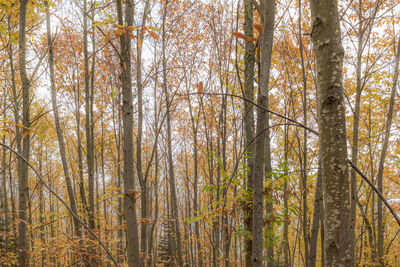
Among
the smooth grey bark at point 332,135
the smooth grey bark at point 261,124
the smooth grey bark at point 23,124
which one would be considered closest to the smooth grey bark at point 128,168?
the smooth grey bark at point 261,124

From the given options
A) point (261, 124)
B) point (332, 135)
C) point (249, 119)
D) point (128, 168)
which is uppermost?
point (249, 119)

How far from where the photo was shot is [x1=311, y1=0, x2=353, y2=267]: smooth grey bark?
78cm

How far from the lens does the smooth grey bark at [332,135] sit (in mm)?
779

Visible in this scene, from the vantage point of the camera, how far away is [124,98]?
2.08 meters

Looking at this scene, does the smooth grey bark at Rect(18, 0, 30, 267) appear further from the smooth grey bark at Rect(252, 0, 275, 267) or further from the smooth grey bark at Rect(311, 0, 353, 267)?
the smooth grey bark at Rect(311, 0, 353, 267)

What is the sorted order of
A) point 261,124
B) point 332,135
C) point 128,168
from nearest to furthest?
point 332,135, point 261,124, point 128,168

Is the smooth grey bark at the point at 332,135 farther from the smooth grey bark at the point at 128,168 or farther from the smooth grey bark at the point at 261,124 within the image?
the smooth grey bark at the point at 128,168

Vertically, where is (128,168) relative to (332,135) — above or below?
below

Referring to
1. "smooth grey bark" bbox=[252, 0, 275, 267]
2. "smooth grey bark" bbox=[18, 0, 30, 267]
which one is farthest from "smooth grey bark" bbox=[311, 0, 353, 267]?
"smooth grey bark" bbox=[18, 0, 30, 267]

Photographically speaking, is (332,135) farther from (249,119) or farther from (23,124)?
(23,124)

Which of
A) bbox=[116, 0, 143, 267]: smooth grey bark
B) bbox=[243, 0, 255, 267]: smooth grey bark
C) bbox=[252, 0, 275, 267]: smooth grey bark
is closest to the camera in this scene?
bbox=[252, 0, 275, 267]: smooth grey bark

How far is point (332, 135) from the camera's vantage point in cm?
80

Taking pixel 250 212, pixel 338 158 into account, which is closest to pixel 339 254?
pixel 338 158

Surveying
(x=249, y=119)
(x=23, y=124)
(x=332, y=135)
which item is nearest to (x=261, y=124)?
(x=332, y=135)
